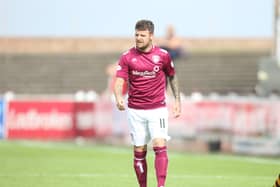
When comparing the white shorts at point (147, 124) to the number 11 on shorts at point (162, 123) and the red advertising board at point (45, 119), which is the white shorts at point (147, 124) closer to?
the number 11 on shorts at point (162, 123)

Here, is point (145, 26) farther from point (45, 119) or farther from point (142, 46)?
point (45, 119)

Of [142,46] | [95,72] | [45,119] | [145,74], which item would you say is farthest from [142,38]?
[95,72]

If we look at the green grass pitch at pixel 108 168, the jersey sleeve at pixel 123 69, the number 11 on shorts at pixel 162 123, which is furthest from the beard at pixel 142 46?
the green grass pitch at pixel 108 168

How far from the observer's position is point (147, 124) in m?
14.7

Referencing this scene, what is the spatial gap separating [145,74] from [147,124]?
0.65 meters

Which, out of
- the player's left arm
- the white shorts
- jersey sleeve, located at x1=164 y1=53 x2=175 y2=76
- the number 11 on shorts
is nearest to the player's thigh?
the white shorts

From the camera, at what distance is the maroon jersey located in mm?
14539

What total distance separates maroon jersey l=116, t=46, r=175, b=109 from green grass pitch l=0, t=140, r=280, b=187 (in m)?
1.96

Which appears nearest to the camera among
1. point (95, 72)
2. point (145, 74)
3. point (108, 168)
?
point (145, 74)

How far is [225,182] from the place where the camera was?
55.9ft

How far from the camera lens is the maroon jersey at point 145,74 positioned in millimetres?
14539

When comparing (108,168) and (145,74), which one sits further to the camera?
(108,168)

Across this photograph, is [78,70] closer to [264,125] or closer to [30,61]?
[30,61]

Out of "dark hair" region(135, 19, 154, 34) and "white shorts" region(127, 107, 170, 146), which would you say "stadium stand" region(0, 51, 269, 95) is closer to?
"white shorts" region(127, 107, 170, 146)
